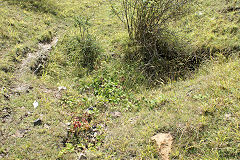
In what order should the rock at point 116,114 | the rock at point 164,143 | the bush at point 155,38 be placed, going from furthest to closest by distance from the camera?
the bush at point 155,38 < the rock at point 116,114 < the rock at point 164,143

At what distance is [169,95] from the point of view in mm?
4043

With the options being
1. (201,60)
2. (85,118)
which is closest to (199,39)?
(201,60)

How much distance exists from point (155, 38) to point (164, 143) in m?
3.28

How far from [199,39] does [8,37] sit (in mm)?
5171

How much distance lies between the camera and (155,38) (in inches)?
215

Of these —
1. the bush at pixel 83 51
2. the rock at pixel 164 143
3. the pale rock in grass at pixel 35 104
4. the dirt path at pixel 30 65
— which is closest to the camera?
the rock at pixel 164 143

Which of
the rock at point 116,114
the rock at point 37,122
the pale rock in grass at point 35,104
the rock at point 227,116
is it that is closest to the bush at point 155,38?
the rock at point 116,114

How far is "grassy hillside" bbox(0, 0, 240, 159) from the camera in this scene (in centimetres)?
303

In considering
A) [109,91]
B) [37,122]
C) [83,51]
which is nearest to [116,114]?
[109,91]

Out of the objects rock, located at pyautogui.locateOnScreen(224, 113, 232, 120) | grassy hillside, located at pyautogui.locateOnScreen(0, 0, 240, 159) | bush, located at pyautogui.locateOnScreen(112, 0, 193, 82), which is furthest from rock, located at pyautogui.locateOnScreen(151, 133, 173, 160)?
bush, located at pyautogui.locateOnScreen(112, 0, 193, 82)

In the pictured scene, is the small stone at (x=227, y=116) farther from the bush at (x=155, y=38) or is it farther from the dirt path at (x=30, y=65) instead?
the dirt path at (x=30, y=65)

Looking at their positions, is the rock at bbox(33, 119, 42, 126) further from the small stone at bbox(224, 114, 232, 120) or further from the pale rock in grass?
the small stone at bbox(224, 114, 232, 120)

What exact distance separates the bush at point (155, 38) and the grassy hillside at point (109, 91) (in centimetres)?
20

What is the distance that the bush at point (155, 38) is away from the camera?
5.09 m
